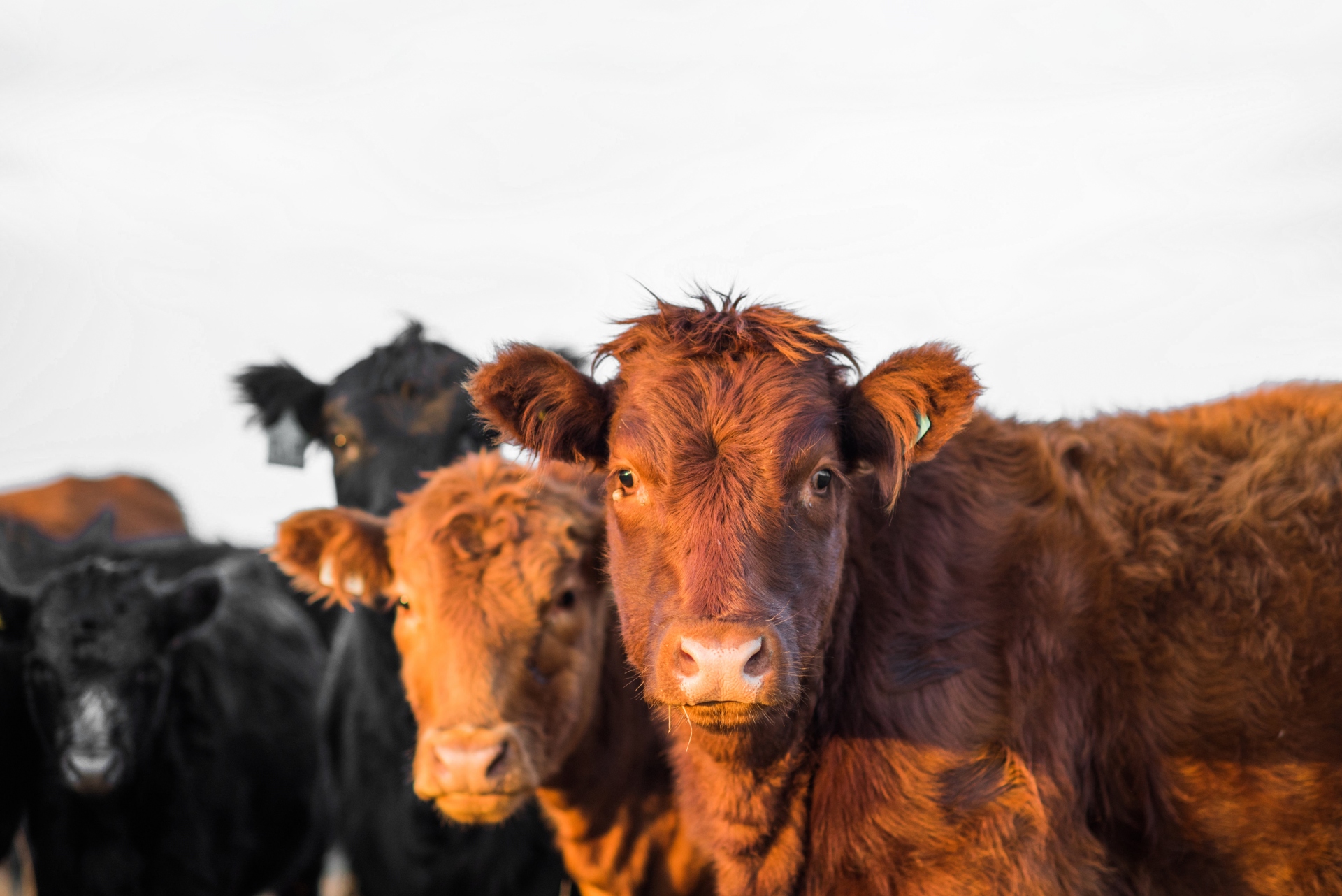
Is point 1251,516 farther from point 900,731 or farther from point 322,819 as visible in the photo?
point 322,819

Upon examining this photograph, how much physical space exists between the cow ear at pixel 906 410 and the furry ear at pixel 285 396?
4.59 m

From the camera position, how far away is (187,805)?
19.5 ft

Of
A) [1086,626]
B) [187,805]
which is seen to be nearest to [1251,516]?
[1086,626]

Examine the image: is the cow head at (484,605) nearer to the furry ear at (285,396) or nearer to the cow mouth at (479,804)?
the cow mouth at (479,804)

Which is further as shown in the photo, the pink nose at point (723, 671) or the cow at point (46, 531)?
the cow at point (46, 531)

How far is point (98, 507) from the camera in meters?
10.0

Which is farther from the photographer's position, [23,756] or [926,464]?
[23,756]

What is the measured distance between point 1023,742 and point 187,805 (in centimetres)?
450

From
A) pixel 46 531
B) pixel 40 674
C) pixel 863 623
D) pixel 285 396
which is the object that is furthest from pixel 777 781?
pixel 46 531

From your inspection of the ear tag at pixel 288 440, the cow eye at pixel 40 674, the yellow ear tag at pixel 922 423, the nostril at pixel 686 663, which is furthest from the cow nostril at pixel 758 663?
the ear tag at pixel 288 440

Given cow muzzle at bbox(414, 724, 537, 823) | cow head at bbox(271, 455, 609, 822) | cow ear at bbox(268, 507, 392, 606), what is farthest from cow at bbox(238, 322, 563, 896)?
cow muzzle at bbox(414, 724, 537, 823)

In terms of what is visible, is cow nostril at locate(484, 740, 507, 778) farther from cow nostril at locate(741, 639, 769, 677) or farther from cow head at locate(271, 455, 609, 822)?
cow nostril at locate(741, 639, 769, 677)

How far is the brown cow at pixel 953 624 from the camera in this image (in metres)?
3.46

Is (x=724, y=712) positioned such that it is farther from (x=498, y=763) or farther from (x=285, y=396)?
(x=285, y=396)
